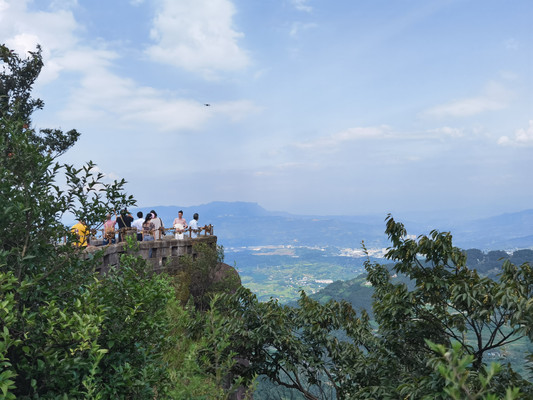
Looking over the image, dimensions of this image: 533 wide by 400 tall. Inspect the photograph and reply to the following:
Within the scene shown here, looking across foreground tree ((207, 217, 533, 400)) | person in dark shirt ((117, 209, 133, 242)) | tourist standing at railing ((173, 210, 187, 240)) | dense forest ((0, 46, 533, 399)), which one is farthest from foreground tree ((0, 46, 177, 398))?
tourist standing at railing ((173, 210, 187, 240))

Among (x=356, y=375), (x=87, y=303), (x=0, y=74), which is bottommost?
(x=356, y=375)

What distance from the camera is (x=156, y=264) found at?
22250mm

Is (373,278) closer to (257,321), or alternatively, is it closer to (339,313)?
(339,313)

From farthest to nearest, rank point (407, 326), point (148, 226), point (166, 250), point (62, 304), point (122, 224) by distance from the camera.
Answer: point (166, 250) < point (148, 226) < point (122, 224) < point (407, 326) < point (62, 304)

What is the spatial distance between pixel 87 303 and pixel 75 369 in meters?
0.83

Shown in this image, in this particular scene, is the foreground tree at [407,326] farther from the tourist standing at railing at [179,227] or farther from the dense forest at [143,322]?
the tourist standing at railing at [179,227]

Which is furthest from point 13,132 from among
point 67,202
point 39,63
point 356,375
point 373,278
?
point 39,63

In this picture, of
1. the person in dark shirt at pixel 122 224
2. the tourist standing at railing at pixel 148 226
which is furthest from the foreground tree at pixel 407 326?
the tourist standing at railing at pixel 148 226

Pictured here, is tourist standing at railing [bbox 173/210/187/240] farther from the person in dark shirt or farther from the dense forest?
the dense forest

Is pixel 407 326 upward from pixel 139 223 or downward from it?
downward

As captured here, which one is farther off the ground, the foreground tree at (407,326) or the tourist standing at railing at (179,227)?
the tourist standing at railing at (179,227)

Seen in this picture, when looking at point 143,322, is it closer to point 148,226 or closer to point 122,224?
point 122,224

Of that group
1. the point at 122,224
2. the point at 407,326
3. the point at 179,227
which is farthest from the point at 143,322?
the point at 179,227

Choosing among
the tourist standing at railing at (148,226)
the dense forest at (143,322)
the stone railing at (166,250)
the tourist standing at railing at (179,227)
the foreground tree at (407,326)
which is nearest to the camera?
the dense forest at (143,322)
